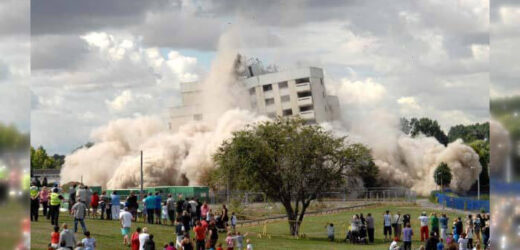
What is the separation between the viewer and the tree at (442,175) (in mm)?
85375

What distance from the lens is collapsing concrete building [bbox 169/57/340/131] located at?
96312 mm

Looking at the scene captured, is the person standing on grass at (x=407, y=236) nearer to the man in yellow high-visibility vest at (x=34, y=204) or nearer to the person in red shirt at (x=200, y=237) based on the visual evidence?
Result: the person in red shirt at (x=200, y=237)

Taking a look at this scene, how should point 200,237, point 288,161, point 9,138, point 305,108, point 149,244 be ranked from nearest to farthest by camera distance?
point 9,138, point 149,244, point 200,237, point 288,161, point 305,108

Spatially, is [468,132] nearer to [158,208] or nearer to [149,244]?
[158,208]

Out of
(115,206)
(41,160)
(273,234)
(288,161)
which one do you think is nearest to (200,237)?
(115,206)

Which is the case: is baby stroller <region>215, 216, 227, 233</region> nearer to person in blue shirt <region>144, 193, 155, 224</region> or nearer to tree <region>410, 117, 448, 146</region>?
person in blue shirt <region>144, 193, 155, 224</region>

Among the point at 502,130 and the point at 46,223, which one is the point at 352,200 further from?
the point at 502,130

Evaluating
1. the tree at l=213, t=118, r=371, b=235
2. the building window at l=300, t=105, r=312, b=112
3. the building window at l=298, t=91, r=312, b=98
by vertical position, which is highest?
the building window at l=298, t=91, r=312, b=98

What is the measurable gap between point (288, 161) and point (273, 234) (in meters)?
4.93

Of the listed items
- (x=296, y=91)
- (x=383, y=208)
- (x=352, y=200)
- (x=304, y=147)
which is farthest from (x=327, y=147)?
(x=296, y=91)

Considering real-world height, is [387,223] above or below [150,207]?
below

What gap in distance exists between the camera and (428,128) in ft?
485

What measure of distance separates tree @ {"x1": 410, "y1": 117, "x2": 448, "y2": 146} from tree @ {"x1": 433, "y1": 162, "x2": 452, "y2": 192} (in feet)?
194

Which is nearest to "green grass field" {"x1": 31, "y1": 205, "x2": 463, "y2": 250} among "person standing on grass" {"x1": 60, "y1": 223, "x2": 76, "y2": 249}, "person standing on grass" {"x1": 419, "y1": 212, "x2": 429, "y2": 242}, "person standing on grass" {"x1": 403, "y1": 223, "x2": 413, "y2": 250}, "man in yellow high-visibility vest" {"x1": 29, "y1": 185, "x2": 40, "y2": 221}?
"man in yellow high-visibility vest" {"x1": 29, "y1": 185, "x2": 40, "y2": 221}
